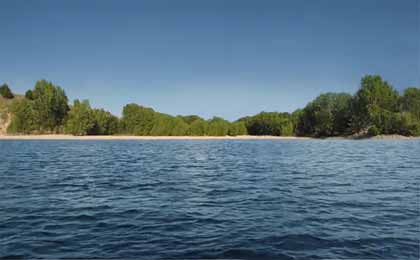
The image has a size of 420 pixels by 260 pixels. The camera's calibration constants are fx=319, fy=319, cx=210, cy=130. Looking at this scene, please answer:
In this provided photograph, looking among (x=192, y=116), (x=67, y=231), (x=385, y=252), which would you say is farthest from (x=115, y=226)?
(x=192, y=116)

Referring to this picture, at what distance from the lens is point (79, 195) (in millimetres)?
13984

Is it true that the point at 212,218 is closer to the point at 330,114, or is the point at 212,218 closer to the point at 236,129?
the point at 330,114

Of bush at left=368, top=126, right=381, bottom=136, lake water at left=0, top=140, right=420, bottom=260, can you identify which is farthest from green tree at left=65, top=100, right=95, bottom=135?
lake water at left=0, top=140, right=420, bottom=260

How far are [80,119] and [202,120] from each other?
50.9 meters

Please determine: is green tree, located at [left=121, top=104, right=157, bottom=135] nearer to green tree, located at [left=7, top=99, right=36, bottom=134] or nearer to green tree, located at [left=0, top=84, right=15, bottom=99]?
green tree, located at [left=7, top=99, right=36, bottom=134]

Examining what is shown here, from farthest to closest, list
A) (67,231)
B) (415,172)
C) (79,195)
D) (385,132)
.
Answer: (385,132)
(415,172)
(79,195)
(67,231)

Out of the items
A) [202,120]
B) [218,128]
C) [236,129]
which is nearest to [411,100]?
[236,129]

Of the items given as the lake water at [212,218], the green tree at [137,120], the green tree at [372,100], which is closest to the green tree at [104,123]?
the green tree at [137,120]

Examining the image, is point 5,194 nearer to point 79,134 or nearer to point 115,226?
point 115,226

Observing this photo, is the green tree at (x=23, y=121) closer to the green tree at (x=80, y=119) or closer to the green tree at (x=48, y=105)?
the green tree at (x=48, y=105)

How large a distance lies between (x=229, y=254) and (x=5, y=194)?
11.6 m

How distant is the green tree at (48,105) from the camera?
367 ft

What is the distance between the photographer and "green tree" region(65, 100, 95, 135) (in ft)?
358

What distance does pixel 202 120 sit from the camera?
139 meters
